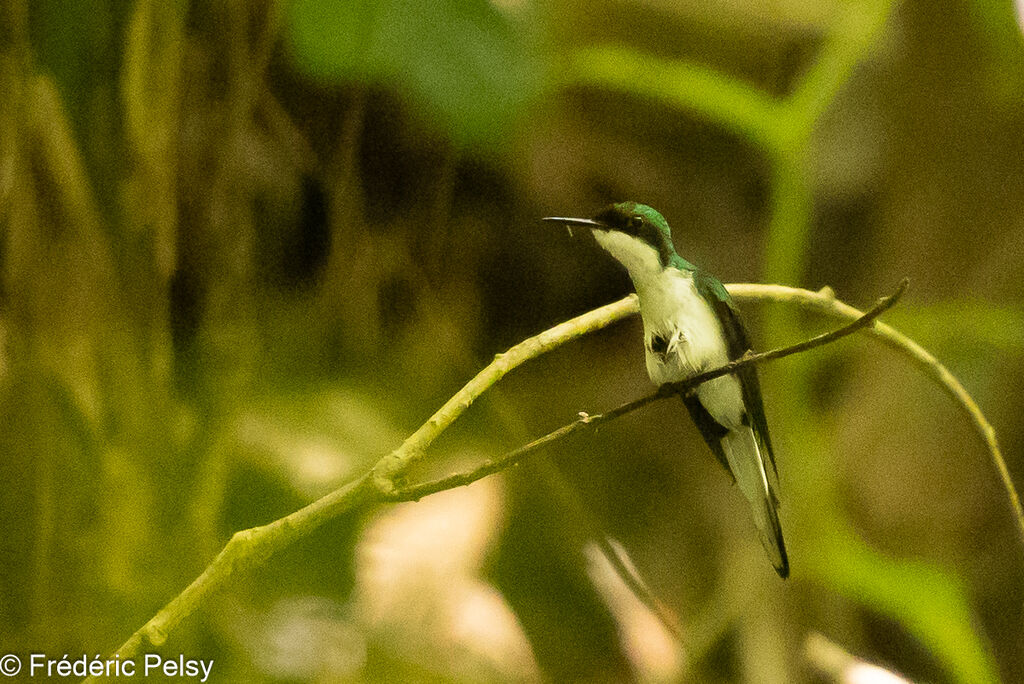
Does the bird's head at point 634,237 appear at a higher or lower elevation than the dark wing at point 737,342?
higher

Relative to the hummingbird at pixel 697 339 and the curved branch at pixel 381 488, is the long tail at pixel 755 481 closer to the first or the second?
the hummingbird at pixel 697 339

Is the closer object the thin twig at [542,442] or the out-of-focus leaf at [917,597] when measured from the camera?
the thin twig at [542,442]

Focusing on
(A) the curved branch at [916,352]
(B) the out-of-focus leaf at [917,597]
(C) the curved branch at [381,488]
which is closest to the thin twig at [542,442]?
(C) the curved branch at [381,488]

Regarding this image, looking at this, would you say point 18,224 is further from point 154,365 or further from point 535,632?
point 535,632

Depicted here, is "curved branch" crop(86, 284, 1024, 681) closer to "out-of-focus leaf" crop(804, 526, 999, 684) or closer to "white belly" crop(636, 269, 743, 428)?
"white belly" crop(636, 269, 743, 428)

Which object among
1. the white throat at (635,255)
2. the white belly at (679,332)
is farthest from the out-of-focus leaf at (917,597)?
the white throat at (635,255)

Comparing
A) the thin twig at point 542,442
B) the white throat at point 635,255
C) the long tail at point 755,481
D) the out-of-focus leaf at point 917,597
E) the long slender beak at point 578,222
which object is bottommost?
the out-of-focus leaf at point 917,597
